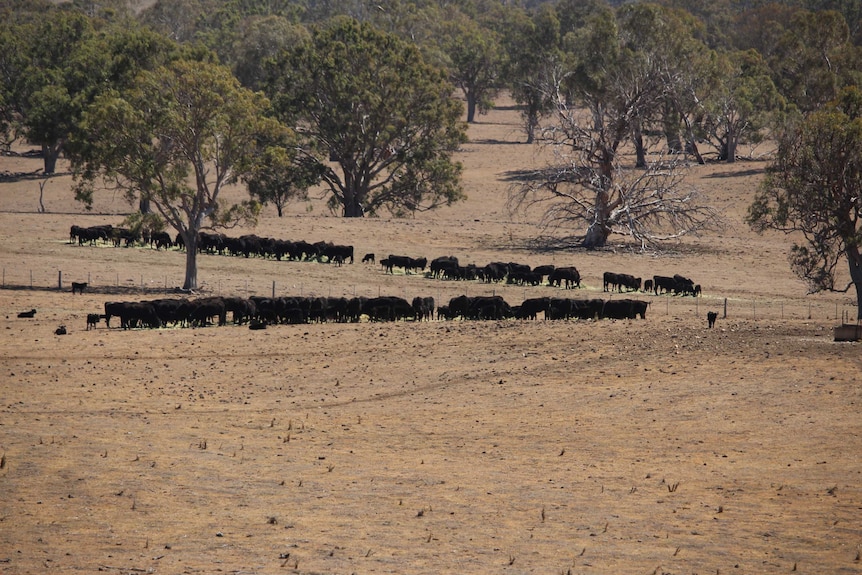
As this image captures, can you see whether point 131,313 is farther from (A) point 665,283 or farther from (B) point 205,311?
(A) point 665,283

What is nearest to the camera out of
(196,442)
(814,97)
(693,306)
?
(196,442)

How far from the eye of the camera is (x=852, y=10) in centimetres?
11169

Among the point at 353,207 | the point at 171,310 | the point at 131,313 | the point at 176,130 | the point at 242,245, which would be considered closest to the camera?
the point at 131,313

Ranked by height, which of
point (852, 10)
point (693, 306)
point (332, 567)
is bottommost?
point (332, 567)

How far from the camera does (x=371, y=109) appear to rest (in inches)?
2633

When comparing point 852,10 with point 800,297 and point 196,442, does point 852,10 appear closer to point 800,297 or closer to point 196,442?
point 800,297

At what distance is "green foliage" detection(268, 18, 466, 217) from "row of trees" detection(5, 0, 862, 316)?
0.36 ft

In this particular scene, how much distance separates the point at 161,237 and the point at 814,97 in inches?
1745

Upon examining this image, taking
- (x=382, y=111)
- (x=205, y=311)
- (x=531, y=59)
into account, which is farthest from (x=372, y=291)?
(x=531, y=59)

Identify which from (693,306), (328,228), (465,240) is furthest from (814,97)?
(693,306)

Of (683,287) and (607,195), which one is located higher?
(607,195)

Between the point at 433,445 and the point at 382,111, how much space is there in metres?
47.3

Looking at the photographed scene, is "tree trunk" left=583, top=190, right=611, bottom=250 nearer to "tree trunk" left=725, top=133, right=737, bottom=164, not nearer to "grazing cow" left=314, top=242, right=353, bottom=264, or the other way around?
"grazing cow" left=314, top=242, right=353, bottom=264

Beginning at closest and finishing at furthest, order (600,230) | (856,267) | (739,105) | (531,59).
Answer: (856,267) → (600,230) → (739,105) → (531,59)
